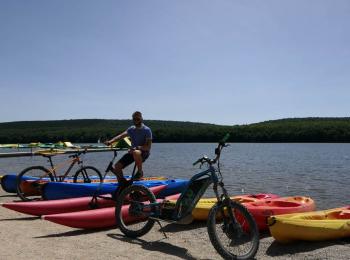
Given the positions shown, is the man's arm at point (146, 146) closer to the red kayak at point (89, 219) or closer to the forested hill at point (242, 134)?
the red kayak at point (89, 219)

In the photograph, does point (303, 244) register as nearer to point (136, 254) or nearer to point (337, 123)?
point (136, 254)

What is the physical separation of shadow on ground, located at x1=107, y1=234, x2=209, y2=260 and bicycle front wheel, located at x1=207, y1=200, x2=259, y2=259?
604 millimetres

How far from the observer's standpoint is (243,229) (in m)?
6.54

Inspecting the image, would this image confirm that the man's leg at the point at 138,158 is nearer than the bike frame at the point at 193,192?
No

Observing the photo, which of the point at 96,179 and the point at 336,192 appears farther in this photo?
the point at 336,192

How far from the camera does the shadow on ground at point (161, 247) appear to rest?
6777 mm

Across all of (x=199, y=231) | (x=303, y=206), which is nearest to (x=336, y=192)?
(x=303, y=206)

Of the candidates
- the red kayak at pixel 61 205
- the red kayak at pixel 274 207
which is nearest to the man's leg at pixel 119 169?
the red kayak at pixel 61 205

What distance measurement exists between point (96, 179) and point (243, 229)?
8273 millimetres

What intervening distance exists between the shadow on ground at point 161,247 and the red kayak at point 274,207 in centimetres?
193

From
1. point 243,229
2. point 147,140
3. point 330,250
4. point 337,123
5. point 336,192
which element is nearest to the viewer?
point 243,229

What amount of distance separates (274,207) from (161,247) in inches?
109

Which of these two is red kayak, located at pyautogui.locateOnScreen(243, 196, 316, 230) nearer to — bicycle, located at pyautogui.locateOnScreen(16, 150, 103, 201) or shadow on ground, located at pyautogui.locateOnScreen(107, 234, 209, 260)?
shadow on ground, located at pyautogui.locateOnScreen(107, 234, 209, 260)

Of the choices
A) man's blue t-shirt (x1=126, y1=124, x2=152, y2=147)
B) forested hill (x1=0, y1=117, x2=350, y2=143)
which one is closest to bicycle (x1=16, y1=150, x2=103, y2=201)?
man's blue t-shirt (x1=126, y1=124, x2=152, y2=147)
